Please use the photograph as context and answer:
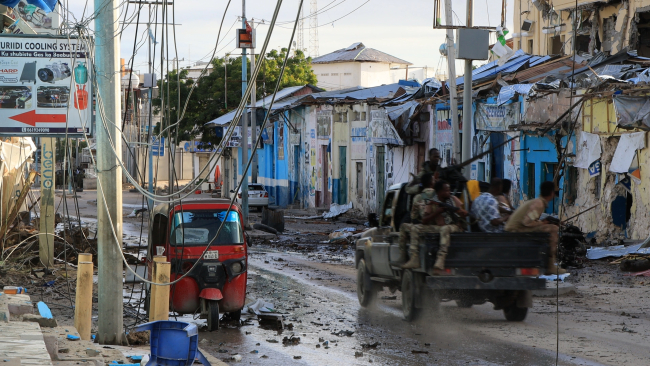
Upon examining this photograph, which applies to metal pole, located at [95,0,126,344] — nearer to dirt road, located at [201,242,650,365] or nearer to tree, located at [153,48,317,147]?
dirt road, located at [201,242,650,365]

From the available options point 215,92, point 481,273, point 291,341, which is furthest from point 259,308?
point 215,92

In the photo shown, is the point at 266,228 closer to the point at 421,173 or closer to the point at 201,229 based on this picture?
the point at 201,229

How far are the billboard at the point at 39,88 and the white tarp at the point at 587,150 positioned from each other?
43.9 feet

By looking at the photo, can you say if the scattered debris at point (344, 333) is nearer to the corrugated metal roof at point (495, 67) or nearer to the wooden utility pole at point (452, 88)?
the wooden utility pole at point (452, 88)

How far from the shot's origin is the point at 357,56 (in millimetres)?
74688

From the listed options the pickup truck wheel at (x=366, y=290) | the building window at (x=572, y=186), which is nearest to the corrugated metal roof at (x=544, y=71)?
the building window at (x=572, y=186)

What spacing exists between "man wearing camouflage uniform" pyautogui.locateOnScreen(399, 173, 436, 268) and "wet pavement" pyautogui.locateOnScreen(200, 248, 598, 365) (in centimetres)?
95

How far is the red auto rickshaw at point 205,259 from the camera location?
10828mm

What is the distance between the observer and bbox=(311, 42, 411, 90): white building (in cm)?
7506

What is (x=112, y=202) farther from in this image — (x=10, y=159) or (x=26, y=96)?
(x=10, y=159)

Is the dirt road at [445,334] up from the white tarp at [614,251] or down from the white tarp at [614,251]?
down

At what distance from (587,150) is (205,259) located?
43.1ft

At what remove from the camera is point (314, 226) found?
3095 centimetres

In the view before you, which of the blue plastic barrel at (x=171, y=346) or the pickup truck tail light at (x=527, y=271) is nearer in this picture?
the blue plastic barrel at (x=171, y=346)
